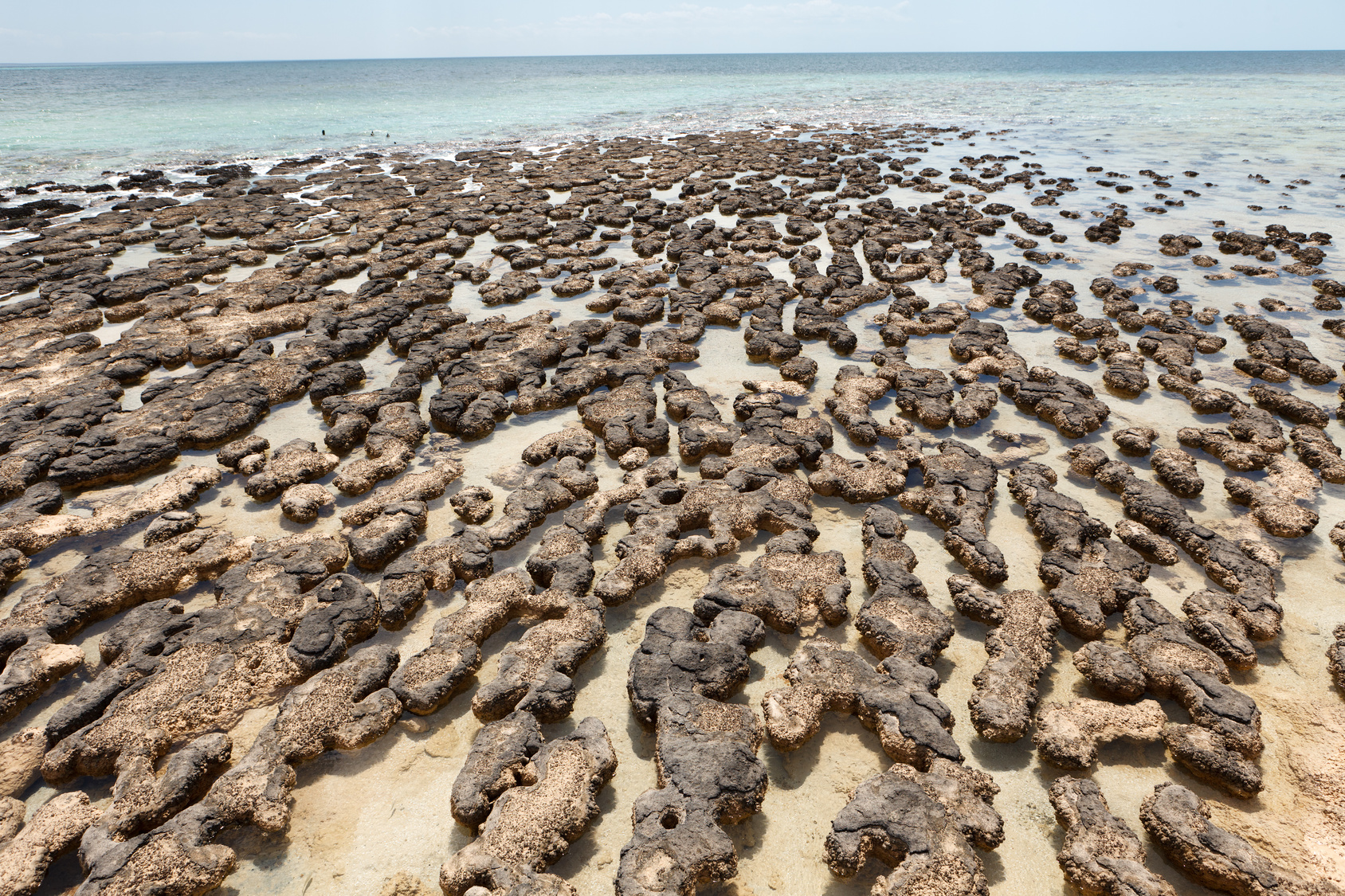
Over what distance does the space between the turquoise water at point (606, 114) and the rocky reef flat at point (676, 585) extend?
1797cm

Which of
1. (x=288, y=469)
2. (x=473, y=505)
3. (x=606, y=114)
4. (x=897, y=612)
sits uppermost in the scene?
(x=606, y=114)

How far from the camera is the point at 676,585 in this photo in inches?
182

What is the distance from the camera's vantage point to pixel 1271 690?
12.3 feet

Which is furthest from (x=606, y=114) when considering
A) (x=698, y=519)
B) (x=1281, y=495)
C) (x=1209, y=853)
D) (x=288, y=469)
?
(x=1209, y=853)

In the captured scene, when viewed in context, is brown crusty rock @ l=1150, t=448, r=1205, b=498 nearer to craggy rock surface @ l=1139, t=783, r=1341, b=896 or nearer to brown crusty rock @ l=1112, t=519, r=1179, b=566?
brown crusty rock @ l=1112, t=519, r=1179, b=566

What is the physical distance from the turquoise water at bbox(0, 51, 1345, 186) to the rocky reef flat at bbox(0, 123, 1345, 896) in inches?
708

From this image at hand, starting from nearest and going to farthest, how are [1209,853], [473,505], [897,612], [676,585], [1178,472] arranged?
[1209,853], [897,612], [676,585], [473,505], [1178,472]

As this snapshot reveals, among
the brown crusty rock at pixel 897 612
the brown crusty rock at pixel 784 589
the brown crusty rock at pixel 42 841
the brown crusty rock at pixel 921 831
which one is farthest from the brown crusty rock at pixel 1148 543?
the brown crusty rock at pixel 42 841

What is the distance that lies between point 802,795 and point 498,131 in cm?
3272

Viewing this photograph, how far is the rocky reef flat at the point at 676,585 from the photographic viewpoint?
3053 millimetres

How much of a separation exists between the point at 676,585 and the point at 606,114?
126ft

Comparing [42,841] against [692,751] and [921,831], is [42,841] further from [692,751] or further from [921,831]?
[921,831]

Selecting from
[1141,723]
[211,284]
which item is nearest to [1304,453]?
[1141,723]

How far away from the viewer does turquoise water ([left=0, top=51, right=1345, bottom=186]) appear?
78.2 ft
